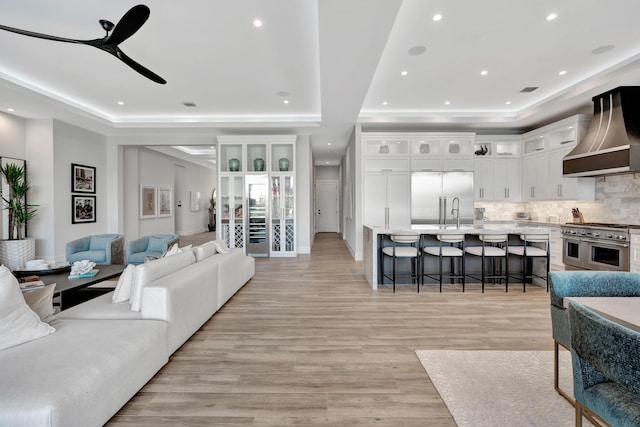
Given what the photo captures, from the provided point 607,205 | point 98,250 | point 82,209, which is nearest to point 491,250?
point 607,205

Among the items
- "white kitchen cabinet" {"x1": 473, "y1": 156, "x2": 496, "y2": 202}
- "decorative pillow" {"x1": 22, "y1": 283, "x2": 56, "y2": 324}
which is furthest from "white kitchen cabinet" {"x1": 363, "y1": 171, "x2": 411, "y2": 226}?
"decorative pillow" {"x1": 22, "y1": 283, "x2": 56, "y2": 324}

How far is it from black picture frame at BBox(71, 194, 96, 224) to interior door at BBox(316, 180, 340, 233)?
810cm

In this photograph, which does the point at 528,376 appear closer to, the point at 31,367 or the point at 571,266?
the point at 31,367

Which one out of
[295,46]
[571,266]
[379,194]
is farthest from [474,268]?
[295,46]

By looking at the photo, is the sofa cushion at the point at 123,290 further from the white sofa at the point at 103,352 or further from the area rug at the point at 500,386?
the area rug at the point at 500,386

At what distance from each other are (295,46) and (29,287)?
392 centimetres

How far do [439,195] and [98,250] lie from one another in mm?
6854

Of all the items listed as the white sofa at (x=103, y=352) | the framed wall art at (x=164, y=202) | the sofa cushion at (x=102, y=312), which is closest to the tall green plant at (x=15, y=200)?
the framed wall art at (x=164, y=202)

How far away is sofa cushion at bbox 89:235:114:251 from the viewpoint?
5.03 meters

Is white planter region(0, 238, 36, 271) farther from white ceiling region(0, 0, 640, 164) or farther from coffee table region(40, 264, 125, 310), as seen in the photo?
coffee table region(40, 264, 125, 310)

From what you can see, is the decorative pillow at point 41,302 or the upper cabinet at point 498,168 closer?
the decorative pillow at point 41,302

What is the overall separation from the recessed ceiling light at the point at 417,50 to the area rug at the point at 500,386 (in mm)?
3466

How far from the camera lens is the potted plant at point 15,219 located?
5270mm

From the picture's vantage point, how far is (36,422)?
4.00 feet
